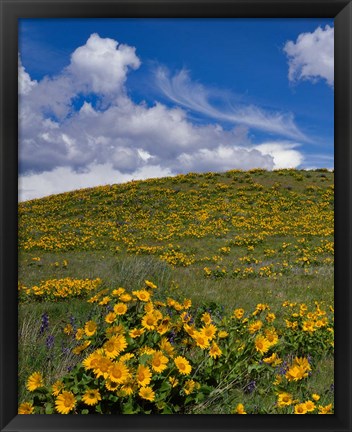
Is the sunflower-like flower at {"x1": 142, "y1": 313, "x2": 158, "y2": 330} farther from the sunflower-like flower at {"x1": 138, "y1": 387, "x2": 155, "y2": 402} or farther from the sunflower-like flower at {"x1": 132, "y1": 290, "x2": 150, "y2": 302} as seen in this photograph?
the sunflower-like flower at {"x1": 138, "y1": 387, "x2": 155, "y2": 402}

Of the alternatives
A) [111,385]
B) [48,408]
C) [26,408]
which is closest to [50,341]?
[26,408]

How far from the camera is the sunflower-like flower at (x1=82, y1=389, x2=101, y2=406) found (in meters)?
2.44

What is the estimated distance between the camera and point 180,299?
6324 mm

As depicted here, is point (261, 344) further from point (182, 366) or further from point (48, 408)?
point (48, 408)

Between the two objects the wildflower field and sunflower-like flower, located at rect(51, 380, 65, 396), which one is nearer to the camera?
sunflower-like flower, located at rect(51, 380, 65, 396)

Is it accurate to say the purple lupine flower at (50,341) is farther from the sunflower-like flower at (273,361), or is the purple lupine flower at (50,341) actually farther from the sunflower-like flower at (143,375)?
the sunflower-like flower at (273,361)

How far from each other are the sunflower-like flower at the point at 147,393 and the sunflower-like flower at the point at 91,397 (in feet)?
0.80

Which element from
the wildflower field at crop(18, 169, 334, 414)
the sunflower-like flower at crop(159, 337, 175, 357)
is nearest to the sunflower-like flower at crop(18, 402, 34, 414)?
the wildflower field at crop(18, 169, 334, 414)

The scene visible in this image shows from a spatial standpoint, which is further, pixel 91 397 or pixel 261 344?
pixel 261 344

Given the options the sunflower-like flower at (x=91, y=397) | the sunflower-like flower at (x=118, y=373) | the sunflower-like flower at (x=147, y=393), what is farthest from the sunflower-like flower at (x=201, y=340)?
the sunflower-like flower at (x=91, y=397)

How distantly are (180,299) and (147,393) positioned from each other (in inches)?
152
